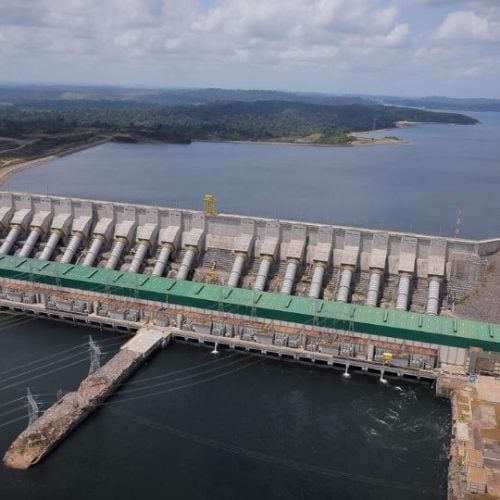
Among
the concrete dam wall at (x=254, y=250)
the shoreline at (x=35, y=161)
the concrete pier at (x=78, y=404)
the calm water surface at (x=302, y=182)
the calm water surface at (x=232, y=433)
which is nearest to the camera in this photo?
the calm water surface at (x=232, y=433)

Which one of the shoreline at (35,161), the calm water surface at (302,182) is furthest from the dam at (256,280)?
the shoreline at (35,161)

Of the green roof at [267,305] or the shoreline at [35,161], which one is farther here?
the shoreline at [35,161]

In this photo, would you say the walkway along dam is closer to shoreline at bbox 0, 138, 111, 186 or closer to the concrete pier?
the concrete pier

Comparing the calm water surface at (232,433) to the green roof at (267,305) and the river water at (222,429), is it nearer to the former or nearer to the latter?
the river water at (222,429)

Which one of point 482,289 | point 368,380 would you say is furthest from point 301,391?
point 482,289

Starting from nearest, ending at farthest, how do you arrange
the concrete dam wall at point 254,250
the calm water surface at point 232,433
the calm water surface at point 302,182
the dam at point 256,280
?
the calm water surface at point 232,433 < the dam at point 256,280 < the concrete dam wall at point 254,250 < the calm water surface at point 302,182

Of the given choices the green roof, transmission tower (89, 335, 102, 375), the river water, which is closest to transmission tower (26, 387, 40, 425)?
the river water
